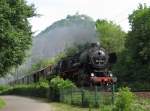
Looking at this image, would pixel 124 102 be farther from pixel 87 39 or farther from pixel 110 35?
pixel 110 35

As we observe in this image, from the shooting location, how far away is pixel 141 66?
2085 inches

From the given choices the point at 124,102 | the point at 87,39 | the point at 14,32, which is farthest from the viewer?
the point at 87,39

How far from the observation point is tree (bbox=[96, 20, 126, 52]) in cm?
8750

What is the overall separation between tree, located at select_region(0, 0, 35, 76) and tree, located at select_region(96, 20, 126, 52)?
51.0 meters

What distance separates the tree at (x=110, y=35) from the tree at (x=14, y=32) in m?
51.0

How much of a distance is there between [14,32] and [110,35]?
61603mm

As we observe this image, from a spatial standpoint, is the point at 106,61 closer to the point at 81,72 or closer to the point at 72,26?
the point at 81,72

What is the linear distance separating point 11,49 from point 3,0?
3.35 m

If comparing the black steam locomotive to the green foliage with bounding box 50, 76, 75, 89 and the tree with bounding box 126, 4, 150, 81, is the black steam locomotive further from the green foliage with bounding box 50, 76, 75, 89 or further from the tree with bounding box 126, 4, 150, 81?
the tree with bounding box 126, 4, 150, 81

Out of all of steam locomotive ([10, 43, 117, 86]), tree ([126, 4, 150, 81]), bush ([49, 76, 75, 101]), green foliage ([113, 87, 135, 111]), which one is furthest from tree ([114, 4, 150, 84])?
green foliage ([113, 87, 135, 111])

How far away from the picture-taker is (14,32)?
3055 cm

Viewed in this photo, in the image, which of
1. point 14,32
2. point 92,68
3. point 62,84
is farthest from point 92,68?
point 14,32

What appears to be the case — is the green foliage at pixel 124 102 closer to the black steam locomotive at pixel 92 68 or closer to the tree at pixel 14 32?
the tree at pixel 14 32

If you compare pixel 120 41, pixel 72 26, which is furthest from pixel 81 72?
pixel 120 41
